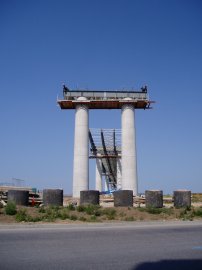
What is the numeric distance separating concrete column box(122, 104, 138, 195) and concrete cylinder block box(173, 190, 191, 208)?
1208 centimetres

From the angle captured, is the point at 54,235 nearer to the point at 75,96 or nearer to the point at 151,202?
the point at 151,202

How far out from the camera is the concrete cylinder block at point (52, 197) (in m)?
22.7

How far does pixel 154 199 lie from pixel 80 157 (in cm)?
1459

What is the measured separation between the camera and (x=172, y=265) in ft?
24.4

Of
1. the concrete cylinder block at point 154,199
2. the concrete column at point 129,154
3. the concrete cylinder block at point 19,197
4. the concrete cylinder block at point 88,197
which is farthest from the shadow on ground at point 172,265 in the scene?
the concrete column at point 129,154

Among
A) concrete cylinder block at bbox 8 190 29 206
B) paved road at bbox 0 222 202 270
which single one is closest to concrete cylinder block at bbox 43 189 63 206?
concrete cylinder block at bbox 8 190 29 206

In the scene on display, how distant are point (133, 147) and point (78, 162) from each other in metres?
6.06

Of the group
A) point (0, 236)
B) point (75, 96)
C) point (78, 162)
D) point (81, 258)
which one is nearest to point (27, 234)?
point (0, 236)

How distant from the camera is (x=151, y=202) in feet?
74.3

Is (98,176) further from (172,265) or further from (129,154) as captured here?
(172,265)

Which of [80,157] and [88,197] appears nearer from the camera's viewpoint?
[88,197]

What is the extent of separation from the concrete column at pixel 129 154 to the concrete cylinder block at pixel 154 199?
12276mm

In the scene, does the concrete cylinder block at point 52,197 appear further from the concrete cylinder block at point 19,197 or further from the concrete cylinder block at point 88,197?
the concrete cylinder block at point 88,197

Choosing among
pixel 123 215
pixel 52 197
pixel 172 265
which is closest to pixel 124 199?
pixel 123 215
